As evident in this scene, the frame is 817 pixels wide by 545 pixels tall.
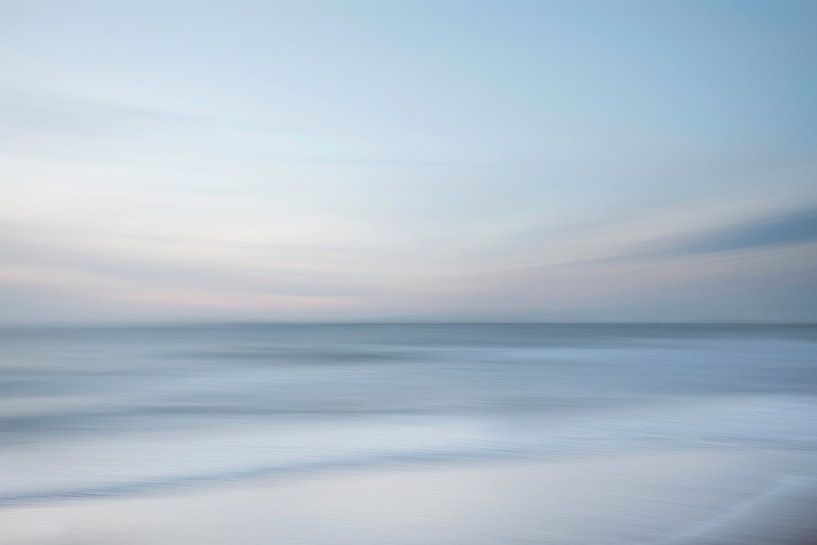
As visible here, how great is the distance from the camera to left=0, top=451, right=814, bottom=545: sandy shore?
8.36ft

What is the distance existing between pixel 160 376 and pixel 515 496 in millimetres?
8395

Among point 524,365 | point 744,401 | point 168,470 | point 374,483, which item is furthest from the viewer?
point 524,365

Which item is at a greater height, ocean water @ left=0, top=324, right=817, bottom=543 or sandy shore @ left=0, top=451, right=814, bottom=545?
ocean water @ left=0, top=324, right=817, bottom=543

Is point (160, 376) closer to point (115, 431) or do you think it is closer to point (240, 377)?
point (240, 377)

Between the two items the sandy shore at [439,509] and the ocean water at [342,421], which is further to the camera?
the ocean water at [342,421]

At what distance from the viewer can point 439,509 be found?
2.88 meters

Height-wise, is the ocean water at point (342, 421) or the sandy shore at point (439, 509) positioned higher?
the ocean water at point (342, 421)

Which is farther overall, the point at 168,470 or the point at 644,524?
the point at 168,470

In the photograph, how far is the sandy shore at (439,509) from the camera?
2.55 metres

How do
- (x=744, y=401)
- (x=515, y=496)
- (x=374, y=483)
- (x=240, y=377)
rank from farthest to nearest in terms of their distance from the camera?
(x=240, y=377)
(x=744, y=401)
(x=374, y=483)
(x=515, y=496)

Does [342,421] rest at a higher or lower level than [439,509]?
higher

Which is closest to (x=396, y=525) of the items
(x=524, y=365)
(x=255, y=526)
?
(x=255, y=526)

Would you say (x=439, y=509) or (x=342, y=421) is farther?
(x=342, y=421)

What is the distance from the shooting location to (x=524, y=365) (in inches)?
520
